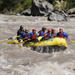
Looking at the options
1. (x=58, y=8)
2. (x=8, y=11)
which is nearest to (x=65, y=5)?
(x=58, y=8)

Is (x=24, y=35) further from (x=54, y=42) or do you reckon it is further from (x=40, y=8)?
(x=40, y=8)

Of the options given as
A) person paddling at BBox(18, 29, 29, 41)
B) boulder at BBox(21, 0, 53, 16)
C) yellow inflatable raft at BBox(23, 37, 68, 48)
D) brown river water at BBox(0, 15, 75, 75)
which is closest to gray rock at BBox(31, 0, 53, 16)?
boulder at BBox(21, 0, 53, 16)

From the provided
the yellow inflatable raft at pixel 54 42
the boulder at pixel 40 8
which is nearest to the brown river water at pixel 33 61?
the yellow inflatable raft at pixel 54 42

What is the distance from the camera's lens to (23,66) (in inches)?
316

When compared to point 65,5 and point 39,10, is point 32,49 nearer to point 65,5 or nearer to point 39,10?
point 39,10

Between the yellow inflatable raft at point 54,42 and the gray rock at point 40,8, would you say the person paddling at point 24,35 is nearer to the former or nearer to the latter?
the yellow inflatable raft at point 54,42

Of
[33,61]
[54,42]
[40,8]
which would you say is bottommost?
[40,8]

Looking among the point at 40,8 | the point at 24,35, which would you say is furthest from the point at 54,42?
the point at 40,8

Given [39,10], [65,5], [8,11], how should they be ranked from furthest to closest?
[8,11]
[65,5]
[39,10]

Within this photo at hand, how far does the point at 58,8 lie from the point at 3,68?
69.1 feet

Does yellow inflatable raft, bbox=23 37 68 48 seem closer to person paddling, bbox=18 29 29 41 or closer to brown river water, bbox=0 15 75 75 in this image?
brown river water, bbox=0 15 75 75

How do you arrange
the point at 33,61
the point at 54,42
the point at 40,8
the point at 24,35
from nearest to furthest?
1. the point at 33,61
2. the point at 54,42
3. the point at 24,35
4. the point at 40,8

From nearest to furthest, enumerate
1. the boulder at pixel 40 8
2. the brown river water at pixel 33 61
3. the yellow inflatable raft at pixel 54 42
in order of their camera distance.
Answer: the brown river water at pixel 33 61 < the yellow inflatable raft at pixel 54 42 < the boulder at pixel 40 8

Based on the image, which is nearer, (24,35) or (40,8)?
(24,35)
